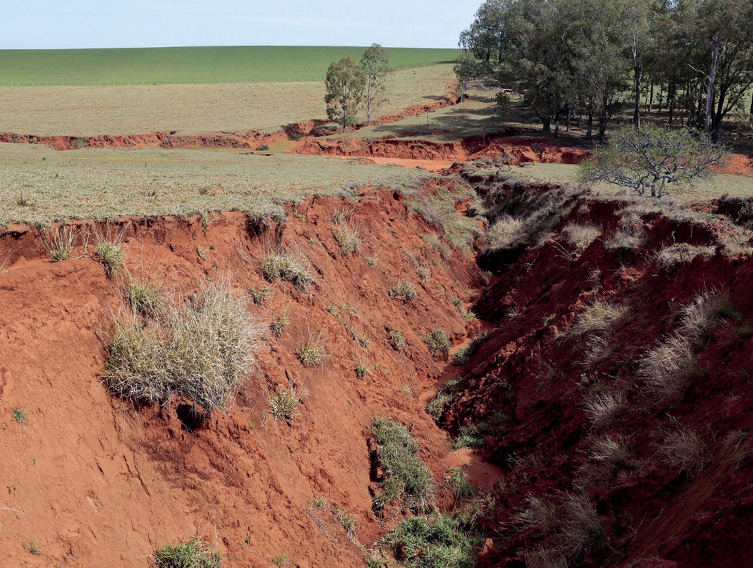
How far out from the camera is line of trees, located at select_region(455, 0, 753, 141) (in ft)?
101

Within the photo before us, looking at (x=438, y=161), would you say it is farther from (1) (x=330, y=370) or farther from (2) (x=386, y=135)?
(1) (x=330, y=370)

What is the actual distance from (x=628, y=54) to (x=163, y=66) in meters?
99.4

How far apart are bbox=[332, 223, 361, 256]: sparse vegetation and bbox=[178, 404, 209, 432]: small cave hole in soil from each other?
702 cm

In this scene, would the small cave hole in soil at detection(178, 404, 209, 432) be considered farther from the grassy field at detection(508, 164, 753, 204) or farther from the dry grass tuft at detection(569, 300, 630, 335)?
the grassy field at detection(508, 164, 753, 204)

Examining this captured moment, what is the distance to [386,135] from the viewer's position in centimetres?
4344

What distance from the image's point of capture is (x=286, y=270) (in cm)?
959

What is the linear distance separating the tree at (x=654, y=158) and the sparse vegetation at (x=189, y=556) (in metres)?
16.4

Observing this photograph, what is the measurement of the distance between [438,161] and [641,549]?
35936 mm

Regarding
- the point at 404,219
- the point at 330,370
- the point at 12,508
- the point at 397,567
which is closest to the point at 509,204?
the point at 404,219

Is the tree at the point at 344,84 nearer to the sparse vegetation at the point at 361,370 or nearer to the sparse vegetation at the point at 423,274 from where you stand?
the sparse vegetation at the point at 423,274

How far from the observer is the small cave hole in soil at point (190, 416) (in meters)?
5.89

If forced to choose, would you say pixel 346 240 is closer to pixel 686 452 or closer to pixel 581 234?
pixel 581 234

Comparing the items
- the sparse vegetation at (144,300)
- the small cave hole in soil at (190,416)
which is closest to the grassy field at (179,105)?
the sparse vegetation at (144,300)

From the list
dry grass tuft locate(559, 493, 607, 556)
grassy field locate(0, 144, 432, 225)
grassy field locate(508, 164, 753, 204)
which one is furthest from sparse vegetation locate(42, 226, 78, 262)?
grassy field locate(508, 164, 753, 204)
